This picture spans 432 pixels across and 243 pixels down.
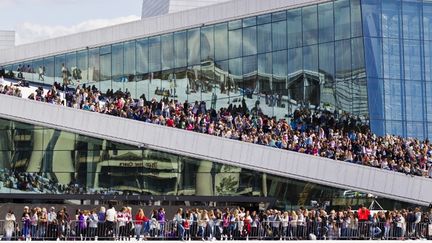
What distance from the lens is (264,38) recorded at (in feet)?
225

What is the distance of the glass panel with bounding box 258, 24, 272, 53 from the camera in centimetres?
6844

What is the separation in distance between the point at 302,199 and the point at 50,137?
46.6ft

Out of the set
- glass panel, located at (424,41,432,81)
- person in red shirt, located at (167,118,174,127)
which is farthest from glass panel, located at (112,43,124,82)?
glass panel, located at (424,41,432,81)

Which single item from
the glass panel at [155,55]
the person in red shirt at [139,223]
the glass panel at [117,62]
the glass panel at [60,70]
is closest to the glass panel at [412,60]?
the glass panel at [155,55]

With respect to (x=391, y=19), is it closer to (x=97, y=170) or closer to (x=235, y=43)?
(x=235, y=43)

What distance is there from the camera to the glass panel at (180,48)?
70375mm

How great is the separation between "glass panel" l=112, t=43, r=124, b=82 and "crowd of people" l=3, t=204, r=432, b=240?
1991 cm

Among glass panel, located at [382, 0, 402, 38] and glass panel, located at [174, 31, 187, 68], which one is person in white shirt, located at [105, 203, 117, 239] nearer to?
glass panel, located at [174, 31, 187, 68]

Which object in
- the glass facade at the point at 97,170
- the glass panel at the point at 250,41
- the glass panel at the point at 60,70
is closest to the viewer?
the glass facade at the point at 97,170

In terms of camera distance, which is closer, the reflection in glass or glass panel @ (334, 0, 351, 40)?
glass panel @ (334, 0, 351, 40)

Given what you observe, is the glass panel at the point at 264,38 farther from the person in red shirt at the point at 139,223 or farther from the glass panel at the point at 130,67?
the person in red shirt at the point at 139,223

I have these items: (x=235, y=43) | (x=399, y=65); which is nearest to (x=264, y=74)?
(x=235, y=43)

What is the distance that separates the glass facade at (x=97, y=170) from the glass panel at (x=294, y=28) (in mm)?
9275

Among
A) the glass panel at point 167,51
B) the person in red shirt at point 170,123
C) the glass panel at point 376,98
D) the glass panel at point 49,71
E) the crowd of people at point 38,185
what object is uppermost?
the glass panel at point 167,51
